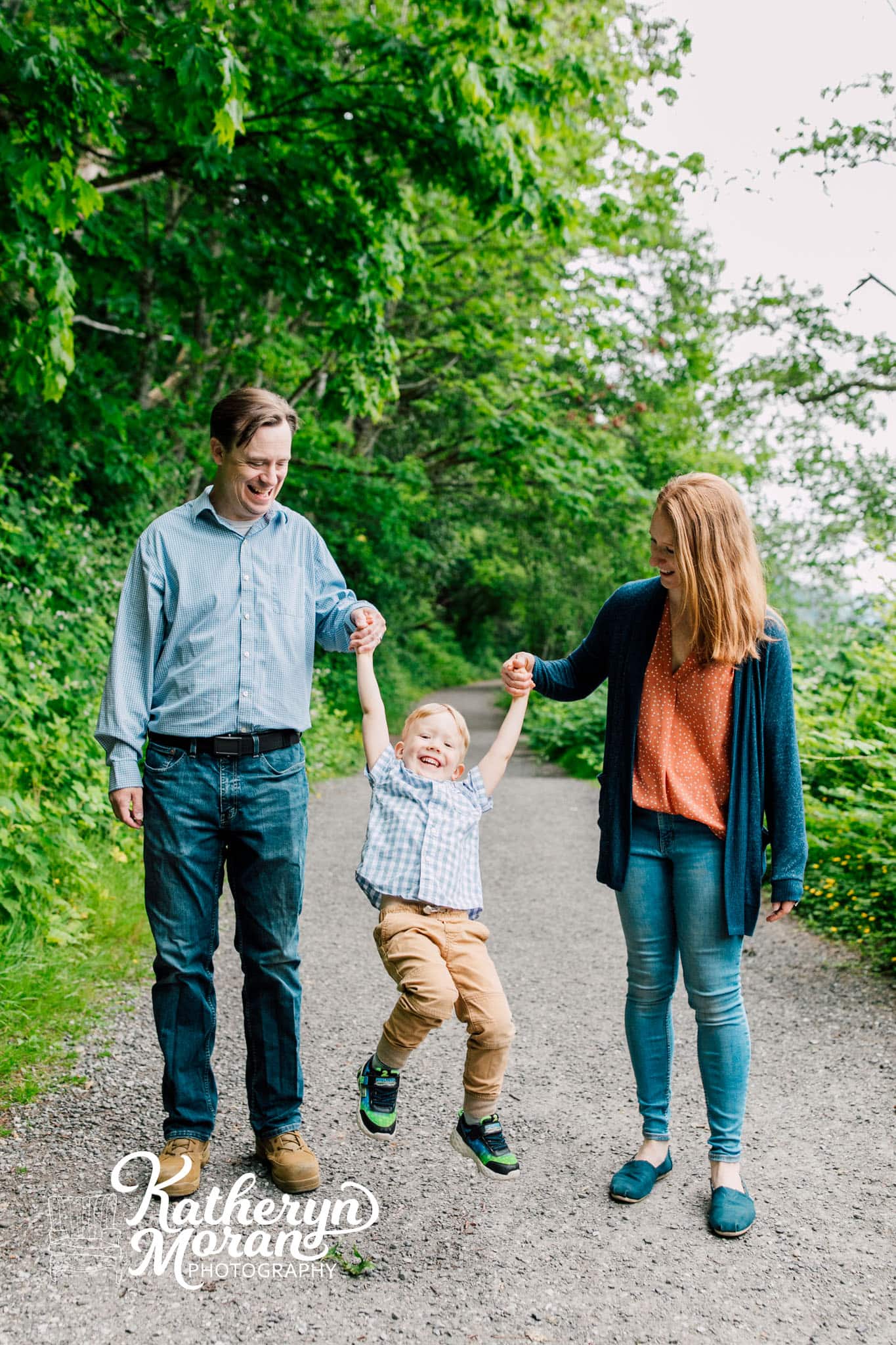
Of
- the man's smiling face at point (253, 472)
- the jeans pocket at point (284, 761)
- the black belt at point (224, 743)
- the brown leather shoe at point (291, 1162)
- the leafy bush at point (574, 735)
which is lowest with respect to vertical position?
the leafy bush at point (574, 735)

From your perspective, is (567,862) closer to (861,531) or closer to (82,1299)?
(82,1299)

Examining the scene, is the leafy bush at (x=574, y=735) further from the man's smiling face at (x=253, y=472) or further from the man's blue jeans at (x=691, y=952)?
the man's smiling face at (x=253, y=472)

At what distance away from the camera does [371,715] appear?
3.12 meters

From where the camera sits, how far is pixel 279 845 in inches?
122

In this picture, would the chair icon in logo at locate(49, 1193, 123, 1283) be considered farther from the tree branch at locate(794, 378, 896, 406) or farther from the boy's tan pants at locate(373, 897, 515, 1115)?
the tree branch at locate(794, 378, 896, 406)

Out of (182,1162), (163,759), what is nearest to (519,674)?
(163,759)

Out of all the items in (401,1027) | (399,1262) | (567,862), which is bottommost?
(567,862)

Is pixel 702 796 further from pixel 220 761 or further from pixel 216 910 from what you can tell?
pixel 216 910

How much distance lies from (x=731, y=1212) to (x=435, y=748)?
4.97 feet

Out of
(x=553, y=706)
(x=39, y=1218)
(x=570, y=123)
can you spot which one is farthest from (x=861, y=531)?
(x=39, y=1218)

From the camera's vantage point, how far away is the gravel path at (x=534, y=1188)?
2.51 metres

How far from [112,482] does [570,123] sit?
5209mm

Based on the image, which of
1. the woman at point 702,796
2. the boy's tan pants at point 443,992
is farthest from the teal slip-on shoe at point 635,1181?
the boy's tan pants at point 443,992

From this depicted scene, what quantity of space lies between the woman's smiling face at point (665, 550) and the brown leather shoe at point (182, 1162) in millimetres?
2112
